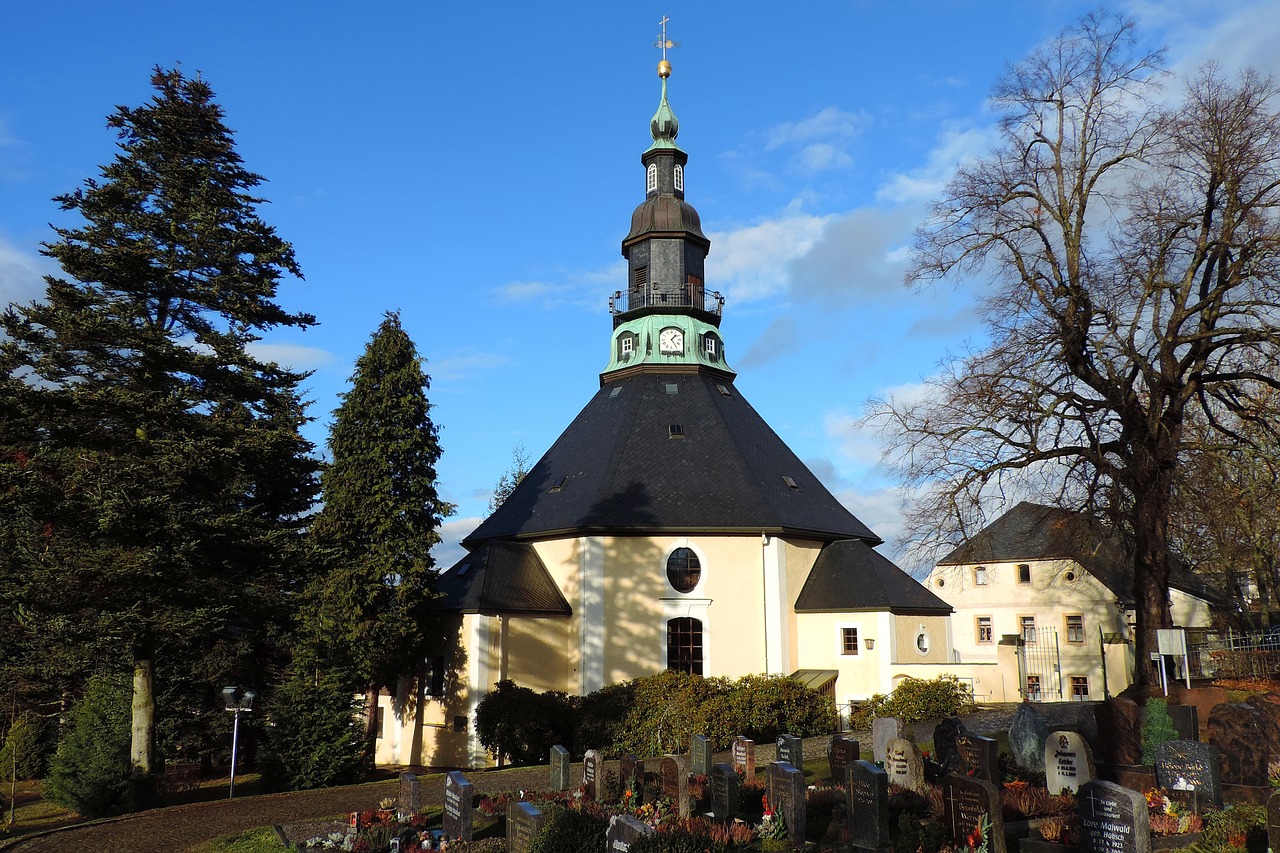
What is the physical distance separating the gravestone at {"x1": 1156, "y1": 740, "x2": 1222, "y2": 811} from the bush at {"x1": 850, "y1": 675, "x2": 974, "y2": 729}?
9.73 m

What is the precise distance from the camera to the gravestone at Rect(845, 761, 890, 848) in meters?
9.74

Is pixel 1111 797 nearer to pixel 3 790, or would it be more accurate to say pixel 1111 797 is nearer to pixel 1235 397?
pixel 1235 397

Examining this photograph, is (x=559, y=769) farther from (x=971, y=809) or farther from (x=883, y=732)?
(x=971, y=809)

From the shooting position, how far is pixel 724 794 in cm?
1173

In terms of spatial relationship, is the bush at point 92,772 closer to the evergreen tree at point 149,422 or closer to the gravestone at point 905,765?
the evergreen tree at point 149,422

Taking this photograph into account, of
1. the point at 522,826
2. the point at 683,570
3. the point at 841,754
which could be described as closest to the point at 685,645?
the point at 683,570

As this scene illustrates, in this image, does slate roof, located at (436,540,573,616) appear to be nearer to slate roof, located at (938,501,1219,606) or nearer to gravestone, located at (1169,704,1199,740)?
slate roof, located at (938,501,1219,606)

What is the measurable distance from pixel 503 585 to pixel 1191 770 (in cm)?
1645

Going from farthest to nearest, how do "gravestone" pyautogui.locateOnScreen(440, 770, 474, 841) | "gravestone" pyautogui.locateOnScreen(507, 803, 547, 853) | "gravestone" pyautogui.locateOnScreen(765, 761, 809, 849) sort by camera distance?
"gravestone" pyautogui.locateOnScreen(440, 770, 474, 841) < "gravestone" pyautogui.locateOnScreen(765, 761, 809, 849) < "gravestone" pyautogui.locateOnScreen(507, 803, 547, 853)

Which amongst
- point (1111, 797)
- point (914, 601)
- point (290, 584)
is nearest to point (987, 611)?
point (914, 601)

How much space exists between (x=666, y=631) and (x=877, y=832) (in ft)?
47.3

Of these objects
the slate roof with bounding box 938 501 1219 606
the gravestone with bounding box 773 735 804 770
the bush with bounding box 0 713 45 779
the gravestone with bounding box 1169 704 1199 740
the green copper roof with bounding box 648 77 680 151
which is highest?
the green copper roof with bounding box 648 77 680 151

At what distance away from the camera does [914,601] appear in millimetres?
24062

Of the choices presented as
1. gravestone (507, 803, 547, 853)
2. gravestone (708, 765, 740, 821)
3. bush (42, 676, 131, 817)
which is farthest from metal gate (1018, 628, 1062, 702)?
bush (42, 676, 131, 817)
